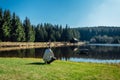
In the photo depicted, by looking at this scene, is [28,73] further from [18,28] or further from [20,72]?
[18,28]

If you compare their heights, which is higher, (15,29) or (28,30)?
(28,30)

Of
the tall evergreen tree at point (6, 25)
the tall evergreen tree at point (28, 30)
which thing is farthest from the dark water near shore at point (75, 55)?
the tall evergreen tree at point (28, 30)

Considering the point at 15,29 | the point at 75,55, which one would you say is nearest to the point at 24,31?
the point at 15,29

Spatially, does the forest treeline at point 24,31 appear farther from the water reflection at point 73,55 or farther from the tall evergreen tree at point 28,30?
the water reflection at point 73,55

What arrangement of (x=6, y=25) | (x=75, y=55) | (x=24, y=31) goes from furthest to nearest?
(x=24, y=31), (x=6, y=25), (x=75, y=55)

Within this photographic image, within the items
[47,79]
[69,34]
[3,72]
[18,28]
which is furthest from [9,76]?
[69,34]

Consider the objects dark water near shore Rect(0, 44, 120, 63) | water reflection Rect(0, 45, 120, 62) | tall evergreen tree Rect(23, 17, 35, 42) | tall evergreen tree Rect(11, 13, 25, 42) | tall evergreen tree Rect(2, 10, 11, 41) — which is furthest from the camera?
tall evergreen tree Rect(23, 17, 35, 42)

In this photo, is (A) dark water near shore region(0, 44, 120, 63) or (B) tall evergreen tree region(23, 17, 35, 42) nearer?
(A) dark water near shore region(0, 44, 120, 63)

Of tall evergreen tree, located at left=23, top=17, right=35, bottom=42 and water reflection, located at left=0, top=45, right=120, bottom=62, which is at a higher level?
tall evergreen tree, located at left=23, top=17, right=35, bottom=42

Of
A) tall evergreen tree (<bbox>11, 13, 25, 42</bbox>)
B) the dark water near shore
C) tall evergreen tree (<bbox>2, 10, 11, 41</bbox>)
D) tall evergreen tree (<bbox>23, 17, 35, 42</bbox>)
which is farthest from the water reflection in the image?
tall evergreen tree (<bbox>23, 17, 35, 42</bbox>)

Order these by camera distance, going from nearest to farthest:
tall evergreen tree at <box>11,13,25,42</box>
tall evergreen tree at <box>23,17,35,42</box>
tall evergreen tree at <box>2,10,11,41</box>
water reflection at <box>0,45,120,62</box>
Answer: water reflection at <box>0,45,120,62</box> < tall evergreen tree at <box>2,10,11,41</box> < tall evergreen tree at <box>11,13,25,42</box> < tall evergreen tree at <box>23,17,35,42</box>

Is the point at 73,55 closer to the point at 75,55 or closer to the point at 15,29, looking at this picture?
the point at 75,55

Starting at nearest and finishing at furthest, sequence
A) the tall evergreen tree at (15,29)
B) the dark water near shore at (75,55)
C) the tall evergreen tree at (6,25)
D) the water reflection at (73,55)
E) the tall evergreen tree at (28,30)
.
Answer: the dark water near shore at (75,55) < the water reflection at (73,55) < the tall evergreen tree at (6,25) < the tall evergreen tree at (15,29) < the tall evergreen tree at (28,30)

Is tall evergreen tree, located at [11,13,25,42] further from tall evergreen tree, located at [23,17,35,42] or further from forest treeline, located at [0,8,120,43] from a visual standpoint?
tall evergreen tree, located at [23,17,35,42]
